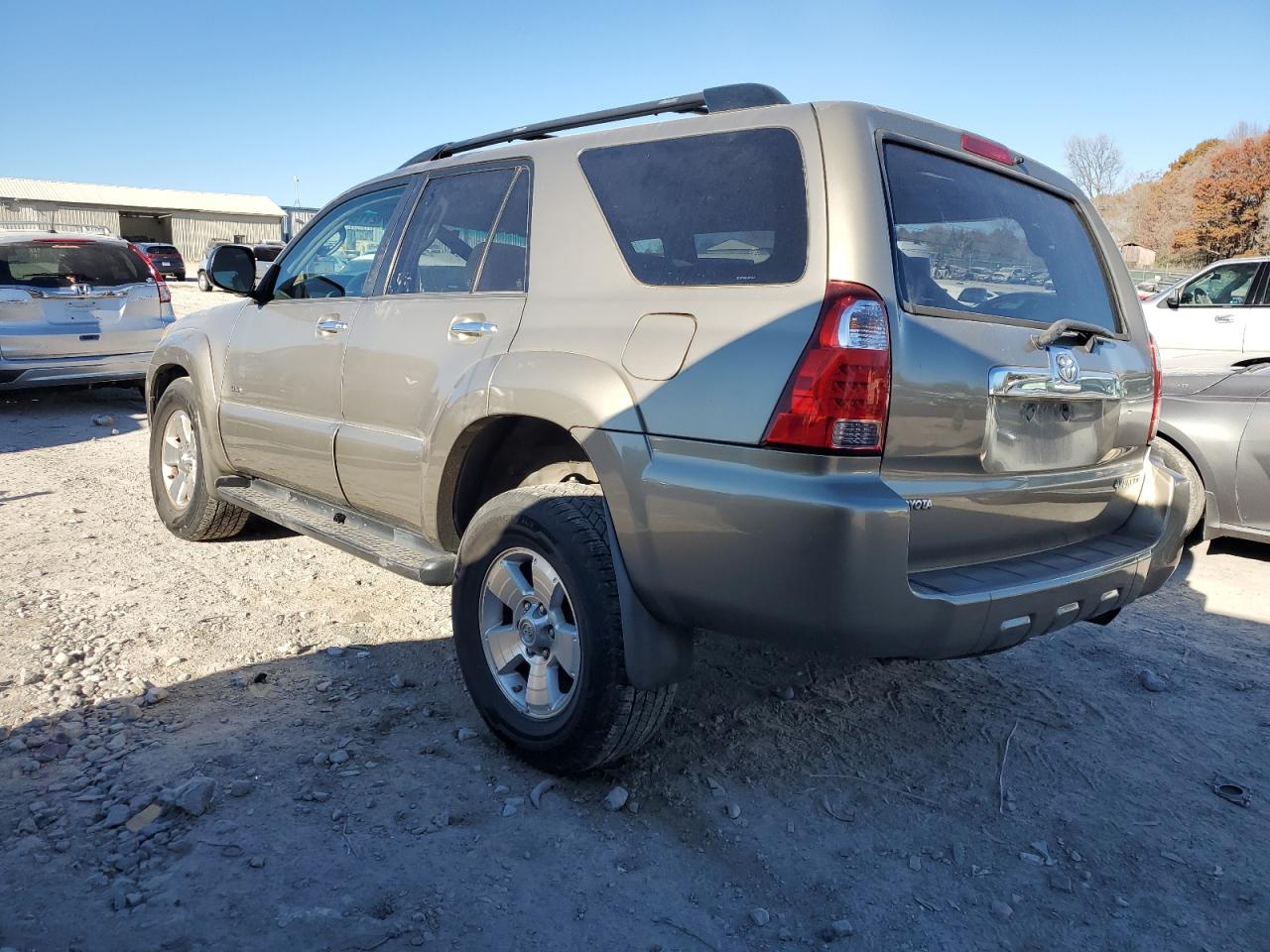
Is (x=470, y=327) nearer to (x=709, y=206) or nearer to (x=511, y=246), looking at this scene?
(x=511, y=246)

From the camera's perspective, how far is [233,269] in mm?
4383

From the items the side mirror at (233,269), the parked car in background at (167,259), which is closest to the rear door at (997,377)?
the side mirror at (233,269)

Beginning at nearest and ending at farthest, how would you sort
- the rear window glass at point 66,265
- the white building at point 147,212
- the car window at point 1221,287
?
the rear window glass at point 66,265 → the car window at point 1221,287 → the white building at point 147,212

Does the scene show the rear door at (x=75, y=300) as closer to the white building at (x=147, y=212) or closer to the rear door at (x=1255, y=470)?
the rear door at (x=1255, y=470)

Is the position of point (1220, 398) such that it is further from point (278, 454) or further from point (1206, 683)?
point (278, 454)

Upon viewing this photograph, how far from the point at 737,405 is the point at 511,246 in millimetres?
1243

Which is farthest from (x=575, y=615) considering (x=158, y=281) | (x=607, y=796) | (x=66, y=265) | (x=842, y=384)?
(x=158, y=281)

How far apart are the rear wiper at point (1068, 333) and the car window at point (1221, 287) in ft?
27.3

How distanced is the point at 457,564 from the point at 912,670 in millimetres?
1929

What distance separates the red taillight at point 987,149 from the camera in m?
2.78

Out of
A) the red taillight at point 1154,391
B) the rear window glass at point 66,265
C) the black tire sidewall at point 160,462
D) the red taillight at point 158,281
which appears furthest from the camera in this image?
the red taillight at point 158,281

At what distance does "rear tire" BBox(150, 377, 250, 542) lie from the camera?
491 cm

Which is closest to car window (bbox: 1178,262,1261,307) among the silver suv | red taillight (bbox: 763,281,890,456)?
the silver suv

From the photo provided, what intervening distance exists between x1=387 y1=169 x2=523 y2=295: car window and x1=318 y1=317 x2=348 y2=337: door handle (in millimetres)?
274
